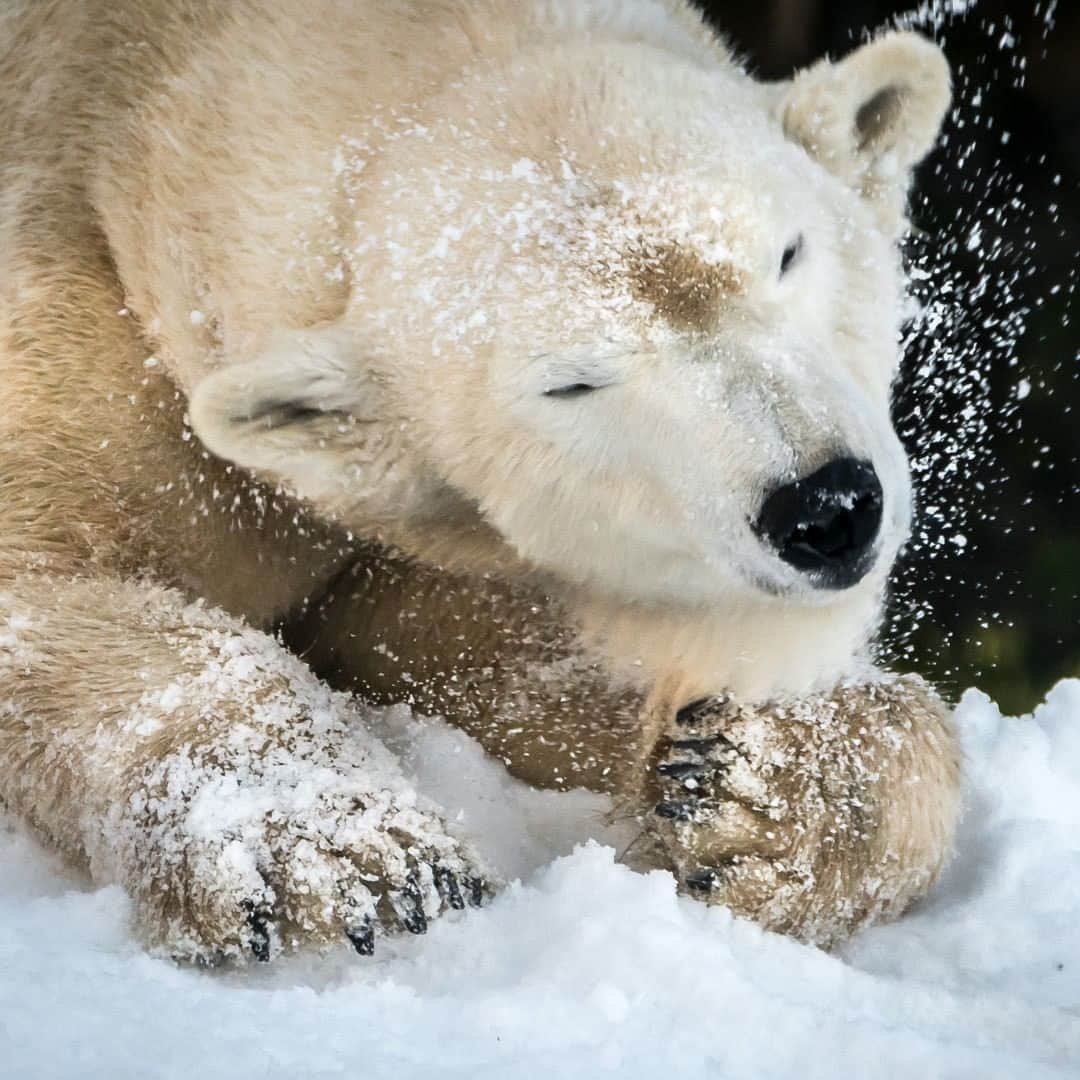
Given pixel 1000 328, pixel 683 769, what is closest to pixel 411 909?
pixel 683 769

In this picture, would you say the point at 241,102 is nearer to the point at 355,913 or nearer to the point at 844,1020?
the point at 355,913

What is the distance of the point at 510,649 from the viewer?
2.70 meters

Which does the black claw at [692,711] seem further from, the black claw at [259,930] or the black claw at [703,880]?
the black claw at [259,930]

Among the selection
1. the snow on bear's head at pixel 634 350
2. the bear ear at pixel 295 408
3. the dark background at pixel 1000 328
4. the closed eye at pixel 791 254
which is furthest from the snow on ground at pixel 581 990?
the dark background at pixel 1000 328

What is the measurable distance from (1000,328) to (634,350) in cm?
327

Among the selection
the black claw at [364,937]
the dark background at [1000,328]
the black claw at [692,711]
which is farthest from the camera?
the dark background at [1000,328]

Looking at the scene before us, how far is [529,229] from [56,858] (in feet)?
3.77

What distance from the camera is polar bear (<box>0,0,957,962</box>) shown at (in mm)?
2033

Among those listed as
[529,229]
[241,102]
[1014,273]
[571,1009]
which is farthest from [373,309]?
[1014,273]

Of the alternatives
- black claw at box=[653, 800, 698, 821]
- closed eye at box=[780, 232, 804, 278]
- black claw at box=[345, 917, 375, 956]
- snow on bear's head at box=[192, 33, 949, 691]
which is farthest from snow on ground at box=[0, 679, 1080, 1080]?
closed eye at box=[780, 232, 804, 278]

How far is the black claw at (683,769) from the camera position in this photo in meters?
2.21

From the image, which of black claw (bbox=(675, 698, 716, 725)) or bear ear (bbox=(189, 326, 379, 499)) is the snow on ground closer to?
black claw (bbox=(675, 698, 716, 725))

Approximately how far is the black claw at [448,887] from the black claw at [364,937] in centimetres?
10

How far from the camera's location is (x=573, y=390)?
2.13 metres
